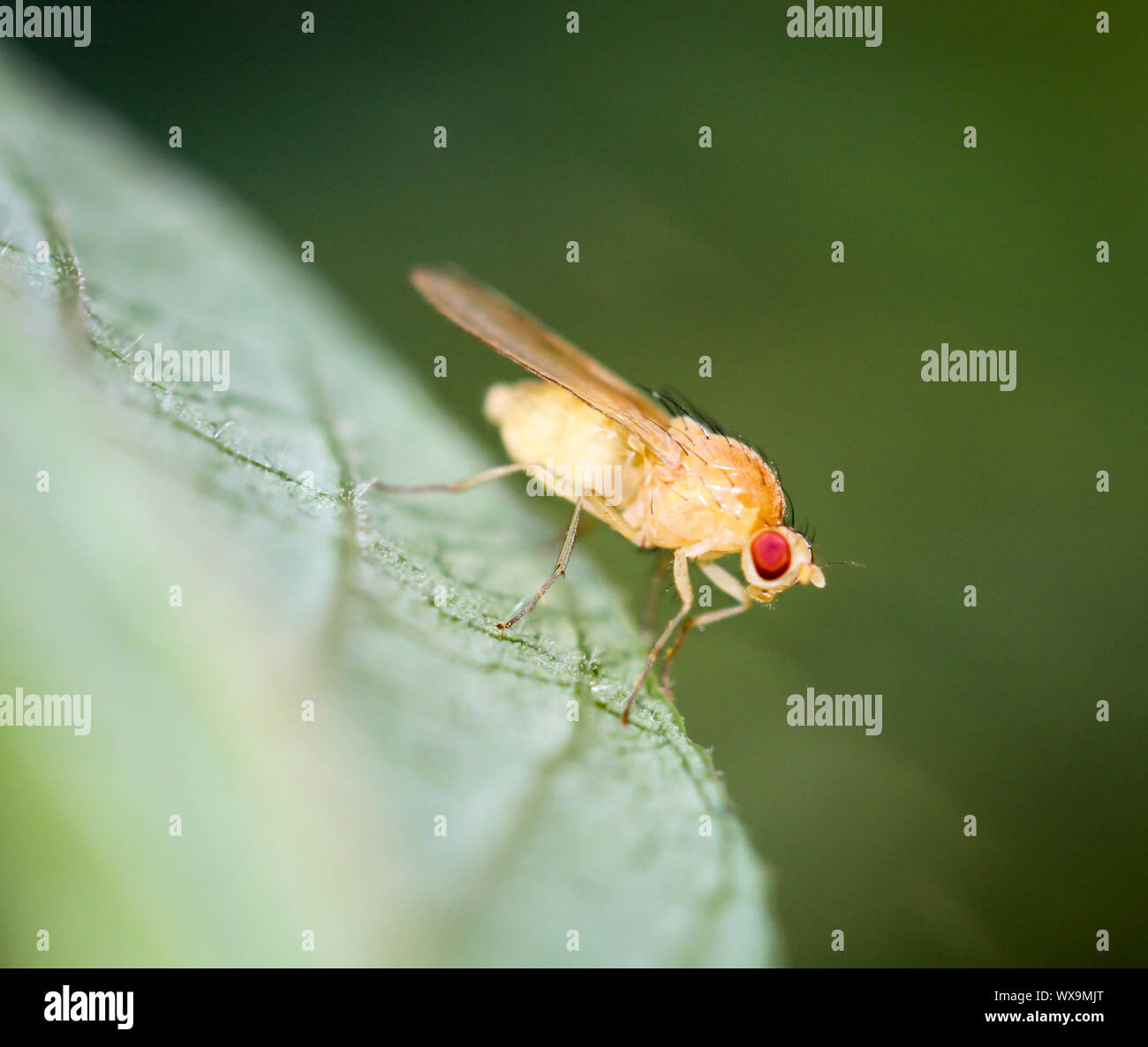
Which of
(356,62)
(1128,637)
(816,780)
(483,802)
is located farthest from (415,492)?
(356,62)

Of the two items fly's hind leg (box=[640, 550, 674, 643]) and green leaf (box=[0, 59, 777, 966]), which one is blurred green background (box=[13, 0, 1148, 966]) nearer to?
fly's hind leg (box=[640, 550, 674, 643])

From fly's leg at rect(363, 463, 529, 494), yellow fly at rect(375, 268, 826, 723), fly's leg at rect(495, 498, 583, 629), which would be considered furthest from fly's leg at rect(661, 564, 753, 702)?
fly's leg at rect(363, 463, 529, 494)

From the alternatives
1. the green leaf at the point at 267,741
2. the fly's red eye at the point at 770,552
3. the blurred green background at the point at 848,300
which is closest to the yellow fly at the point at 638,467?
the fly's red eye at the point at 770,552

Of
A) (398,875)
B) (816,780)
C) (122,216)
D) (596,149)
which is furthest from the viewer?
(596,149)

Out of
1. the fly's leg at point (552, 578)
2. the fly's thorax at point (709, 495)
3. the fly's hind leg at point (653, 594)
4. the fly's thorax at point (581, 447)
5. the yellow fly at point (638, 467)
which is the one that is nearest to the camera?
the fly's leg at point (552, 578)

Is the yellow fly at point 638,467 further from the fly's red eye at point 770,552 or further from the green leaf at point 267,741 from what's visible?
the green leaf at point 267,741

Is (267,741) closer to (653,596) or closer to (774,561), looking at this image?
(774,561)

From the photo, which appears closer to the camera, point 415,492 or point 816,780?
point 415,492

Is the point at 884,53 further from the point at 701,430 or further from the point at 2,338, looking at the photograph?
the point at 2,338
